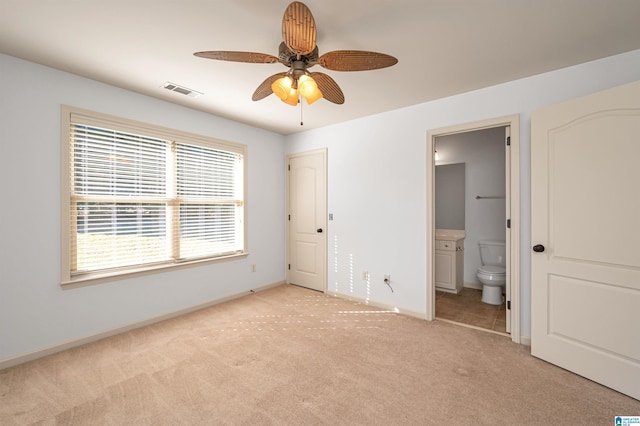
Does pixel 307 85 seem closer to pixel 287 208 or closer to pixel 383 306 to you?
pixel 383 306

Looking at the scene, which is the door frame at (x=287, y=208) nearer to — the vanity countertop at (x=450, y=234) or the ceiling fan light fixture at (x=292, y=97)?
the vanity countertop at (x=450, y=234)

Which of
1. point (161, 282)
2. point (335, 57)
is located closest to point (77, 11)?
point (335, 57)

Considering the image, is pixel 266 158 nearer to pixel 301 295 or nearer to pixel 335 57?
pixel 301 295

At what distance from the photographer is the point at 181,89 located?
2852 mm

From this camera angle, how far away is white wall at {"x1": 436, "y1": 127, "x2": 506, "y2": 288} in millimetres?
4219

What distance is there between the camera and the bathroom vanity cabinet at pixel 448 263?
4105mm

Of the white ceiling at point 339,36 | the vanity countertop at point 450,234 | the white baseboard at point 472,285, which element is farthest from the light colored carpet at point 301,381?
the white ceiling at point 339,36

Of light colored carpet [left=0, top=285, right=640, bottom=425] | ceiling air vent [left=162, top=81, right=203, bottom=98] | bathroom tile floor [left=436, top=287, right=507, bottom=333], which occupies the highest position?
ceiling air vent [left=162, top=81, right=203, bottom=98]

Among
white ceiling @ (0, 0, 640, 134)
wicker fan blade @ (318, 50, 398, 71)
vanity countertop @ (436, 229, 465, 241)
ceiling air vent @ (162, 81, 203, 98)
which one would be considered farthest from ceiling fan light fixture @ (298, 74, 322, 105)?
vanity countertop @ (436, 229, 465, 241)

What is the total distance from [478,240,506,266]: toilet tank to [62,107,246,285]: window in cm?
377

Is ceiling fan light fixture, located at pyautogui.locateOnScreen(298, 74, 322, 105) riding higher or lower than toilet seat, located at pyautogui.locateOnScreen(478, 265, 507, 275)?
higher

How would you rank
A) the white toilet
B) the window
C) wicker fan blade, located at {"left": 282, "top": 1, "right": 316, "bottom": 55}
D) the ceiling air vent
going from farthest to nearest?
the white toilet, the ceiling air vent, the window, wicker fan blade, located at {"left": 282, "top": 1, "right": 316, "bottom": 55}

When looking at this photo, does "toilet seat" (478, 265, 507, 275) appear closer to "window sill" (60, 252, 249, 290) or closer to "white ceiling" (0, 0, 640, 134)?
"white ceiling" (0, 0, 640, 134)

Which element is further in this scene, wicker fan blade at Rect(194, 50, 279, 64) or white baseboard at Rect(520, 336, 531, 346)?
white baseboard at Rect(520, 336, 531, 346)
